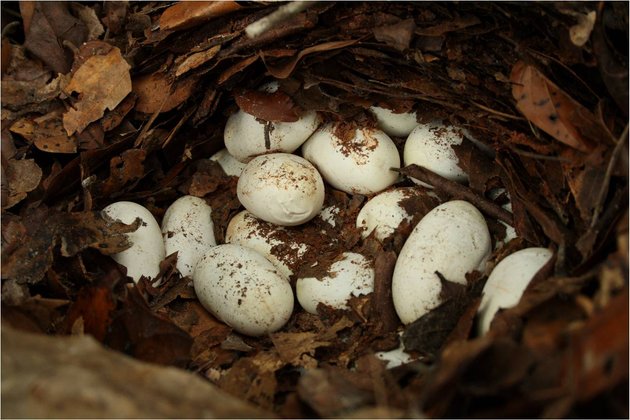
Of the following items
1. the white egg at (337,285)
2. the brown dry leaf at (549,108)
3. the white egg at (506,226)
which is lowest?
the white egg at (337,285)

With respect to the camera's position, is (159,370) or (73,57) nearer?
(159,370)

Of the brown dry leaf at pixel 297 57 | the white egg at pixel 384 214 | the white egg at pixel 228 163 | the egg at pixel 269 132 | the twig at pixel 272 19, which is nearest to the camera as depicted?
the twig at pixel 272 19

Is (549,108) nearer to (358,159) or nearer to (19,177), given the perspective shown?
(358,159)

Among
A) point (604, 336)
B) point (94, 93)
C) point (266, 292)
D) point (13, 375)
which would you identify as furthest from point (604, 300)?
point (94, 93)

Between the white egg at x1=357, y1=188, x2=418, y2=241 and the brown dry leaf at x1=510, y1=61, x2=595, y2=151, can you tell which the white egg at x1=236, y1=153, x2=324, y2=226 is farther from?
the brown dry leaf at x1=510, y1=61, x2=595, y2=151

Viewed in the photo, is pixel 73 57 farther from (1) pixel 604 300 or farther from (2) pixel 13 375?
(1) pixel 604 300

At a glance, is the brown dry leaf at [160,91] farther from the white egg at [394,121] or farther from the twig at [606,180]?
the twig at [606,180]

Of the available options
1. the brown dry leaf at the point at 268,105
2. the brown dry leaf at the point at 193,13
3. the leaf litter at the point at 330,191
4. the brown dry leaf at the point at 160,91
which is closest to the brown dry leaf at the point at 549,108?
the leaf litter at the point at 330,191
